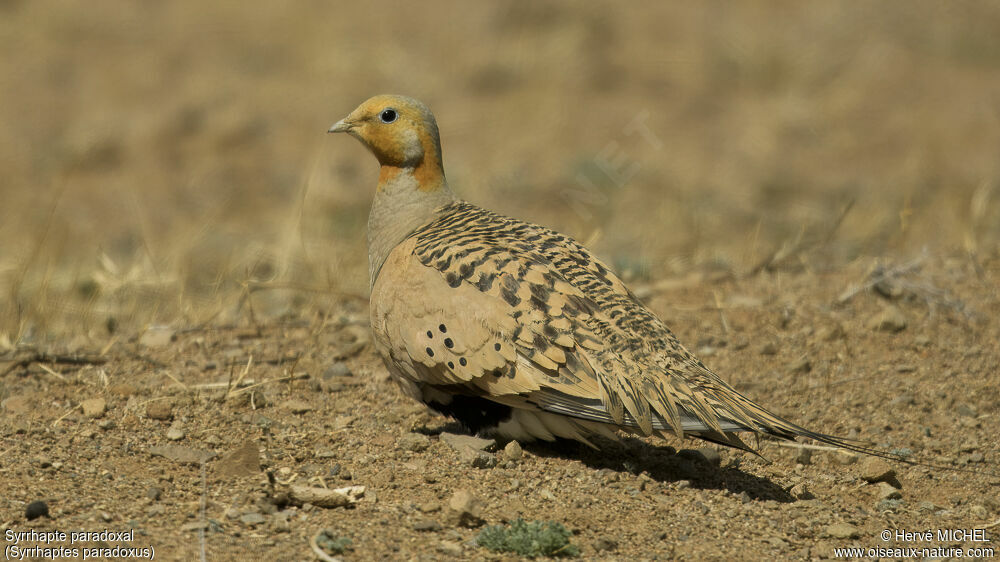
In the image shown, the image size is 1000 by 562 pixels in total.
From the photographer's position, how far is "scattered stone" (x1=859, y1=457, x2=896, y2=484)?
4.64 metres

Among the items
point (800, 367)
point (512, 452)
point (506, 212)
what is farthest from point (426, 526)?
point (506, 212)

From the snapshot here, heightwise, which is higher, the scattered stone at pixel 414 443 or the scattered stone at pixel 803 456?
the scattered stone at pixel 414 443

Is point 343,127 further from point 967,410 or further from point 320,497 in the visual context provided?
point 967,410

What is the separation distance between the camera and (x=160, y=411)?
4.97 m

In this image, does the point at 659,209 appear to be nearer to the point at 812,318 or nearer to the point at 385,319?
the point at 812,318

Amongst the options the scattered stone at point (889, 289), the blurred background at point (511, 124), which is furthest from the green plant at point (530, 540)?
the blurred background at point (511, 124)

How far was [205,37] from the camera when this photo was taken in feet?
47.0

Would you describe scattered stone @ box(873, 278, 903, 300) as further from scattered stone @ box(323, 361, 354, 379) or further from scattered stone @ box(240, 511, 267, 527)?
scattered stone @ box(240, 511, 267, 527)

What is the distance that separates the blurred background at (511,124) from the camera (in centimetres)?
941

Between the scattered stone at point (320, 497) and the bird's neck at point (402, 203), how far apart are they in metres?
1.47

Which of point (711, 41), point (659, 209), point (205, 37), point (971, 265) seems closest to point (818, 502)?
point (971, 265)

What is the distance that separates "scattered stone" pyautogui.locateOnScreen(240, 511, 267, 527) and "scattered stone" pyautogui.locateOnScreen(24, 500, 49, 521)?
2.20ft

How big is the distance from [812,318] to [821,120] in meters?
7.16

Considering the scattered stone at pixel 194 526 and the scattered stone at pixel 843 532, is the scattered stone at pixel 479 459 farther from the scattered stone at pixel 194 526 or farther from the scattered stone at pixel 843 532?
the scattered stone at pixel 843 532
